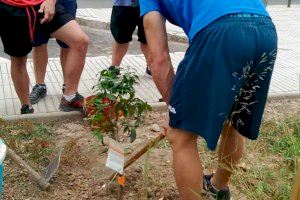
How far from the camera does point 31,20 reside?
3539 millimetres

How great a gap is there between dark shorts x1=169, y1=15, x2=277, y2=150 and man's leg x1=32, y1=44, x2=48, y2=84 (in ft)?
7.91

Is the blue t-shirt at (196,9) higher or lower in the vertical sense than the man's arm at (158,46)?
higher

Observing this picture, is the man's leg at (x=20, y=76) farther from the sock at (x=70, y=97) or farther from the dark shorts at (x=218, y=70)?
the dark shorts at (x=218, y=70)

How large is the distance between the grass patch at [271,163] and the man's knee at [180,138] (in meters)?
0.39

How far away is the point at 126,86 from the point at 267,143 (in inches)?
53.4

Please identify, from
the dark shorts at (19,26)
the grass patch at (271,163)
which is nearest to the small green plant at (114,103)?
the grass patch at (271,163)

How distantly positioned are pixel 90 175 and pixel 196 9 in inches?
55.8

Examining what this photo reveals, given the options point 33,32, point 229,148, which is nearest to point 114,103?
point 229,148

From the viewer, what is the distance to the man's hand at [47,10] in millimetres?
3482

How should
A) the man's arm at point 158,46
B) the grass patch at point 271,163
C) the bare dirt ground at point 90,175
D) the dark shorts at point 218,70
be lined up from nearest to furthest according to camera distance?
the dark shorts at point 218,70, the man's arm at point 158,46, the grass patch at point 271,163, the bare dirt ground at point 90,175

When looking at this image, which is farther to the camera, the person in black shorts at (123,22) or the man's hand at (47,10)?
the person in black shorts at (123,22)

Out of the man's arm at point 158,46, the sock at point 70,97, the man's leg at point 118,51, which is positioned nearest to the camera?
the man's arm at point 158,46

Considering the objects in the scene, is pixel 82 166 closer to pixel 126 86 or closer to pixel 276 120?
pixel 126 86

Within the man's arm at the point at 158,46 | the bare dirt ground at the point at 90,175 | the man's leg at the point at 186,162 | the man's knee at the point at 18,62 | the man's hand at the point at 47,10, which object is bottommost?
the bare dirt ground at the point at 90,175
